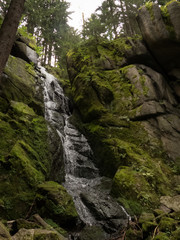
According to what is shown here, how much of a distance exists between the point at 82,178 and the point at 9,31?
7.51 m

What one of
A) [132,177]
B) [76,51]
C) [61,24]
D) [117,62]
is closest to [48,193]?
[132,177]

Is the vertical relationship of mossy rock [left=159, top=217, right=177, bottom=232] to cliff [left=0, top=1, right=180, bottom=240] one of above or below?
below

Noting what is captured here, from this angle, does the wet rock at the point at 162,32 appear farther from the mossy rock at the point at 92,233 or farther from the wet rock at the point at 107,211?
the mossy rock at the point at 92,233

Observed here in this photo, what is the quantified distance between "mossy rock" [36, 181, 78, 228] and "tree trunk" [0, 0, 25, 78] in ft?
12.5

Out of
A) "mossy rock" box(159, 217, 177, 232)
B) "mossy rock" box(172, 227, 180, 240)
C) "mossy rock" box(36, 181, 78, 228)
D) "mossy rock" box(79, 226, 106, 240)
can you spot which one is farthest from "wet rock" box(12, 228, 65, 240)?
"mossy rock" box(159, 217, 177, 232)

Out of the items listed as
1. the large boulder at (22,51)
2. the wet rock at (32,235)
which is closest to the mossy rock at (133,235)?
the wet rock at (32,235)

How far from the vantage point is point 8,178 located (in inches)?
213

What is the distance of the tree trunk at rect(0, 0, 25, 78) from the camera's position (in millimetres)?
4059

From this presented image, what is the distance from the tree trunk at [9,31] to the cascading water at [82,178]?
5421mm

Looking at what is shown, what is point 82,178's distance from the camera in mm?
9352

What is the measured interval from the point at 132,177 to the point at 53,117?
Answer: 681 centimetres

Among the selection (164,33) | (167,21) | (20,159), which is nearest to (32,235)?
(20,159)

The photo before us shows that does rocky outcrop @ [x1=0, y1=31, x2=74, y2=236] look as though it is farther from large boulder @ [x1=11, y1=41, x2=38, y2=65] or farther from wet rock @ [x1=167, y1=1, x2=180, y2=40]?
wet rock @ [x1=167, y1=1, x2=180, y2=40]

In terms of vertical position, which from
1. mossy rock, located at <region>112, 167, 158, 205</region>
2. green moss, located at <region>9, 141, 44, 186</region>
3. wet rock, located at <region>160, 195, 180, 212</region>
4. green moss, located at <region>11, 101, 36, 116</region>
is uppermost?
green moss, located at <region>11, 101, 36, 116</region>
